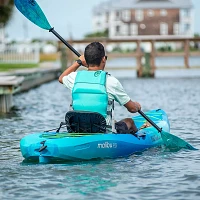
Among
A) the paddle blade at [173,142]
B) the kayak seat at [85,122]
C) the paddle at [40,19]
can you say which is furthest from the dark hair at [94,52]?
the paddle blade at [173,142]

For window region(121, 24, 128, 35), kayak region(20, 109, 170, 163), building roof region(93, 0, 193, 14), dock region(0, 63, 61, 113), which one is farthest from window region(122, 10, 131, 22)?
kayak region(20, 109, 170, 163)

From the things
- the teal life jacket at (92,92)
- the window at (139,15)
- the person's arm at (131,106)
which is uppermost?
the window at (139,15)

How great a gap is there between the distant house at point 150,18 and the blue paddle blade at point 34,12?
4949 inches

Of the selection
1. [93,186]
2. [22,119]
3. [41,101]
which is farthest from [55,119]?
[93,186]

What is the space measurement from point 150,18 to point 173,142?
134 metres

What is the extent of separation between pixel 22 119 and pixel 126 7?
132637 mm

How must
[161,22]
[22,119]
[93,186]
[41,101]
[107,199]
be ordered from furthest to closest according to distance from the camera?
[161,22] < [41,101] < [22,119] < [93,186] < [107,199]

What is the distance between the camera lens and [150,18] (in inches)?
5694

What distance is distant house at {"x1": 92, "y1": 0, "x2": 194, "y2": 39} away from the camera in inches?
5591

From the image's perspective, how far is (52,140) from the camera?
1045 centimetres

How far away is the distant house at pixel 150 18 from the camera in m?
142

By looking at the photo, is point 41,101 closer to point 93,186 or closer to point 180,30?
point 93,186

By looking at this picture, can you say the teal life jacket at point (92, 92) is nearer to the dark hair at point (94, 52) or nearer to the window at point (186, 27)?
the dark hair at point (94, 52)

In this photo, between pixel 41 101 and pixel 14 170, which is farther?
pixel 41 101
